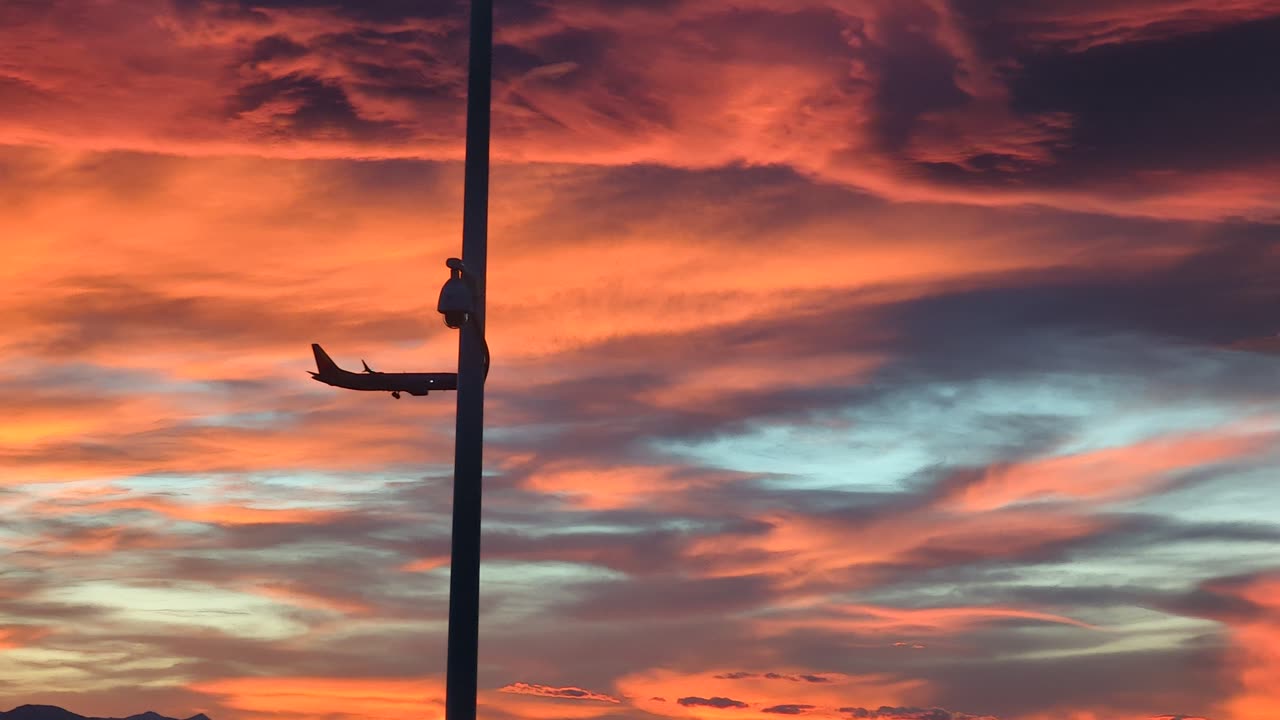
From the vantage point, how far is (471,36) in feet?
55.4

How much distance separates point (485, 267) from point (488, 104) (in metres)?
2.04

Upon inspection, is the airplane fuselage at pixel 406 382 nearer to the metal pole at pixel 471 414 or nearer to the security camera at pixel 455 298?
the metal pole at pixel 471 414

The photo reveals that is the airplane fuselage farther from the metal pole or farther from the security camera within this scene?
the security camera

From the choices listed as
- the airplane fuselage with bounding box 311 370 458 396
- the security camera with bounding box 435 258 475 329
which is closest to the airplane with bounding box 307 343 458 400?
the airplane fuselage with bounding box 311 370 458 396

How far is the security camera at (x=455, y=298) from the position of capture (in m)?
14.8

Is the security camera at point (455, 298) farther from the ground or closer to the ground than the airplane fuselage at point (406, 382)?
farther from the ground

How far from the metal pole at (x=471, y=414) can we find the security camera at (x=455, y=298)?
40 centimetres

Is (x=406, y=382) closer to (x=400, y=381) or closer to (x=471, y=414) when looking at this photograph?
(x=400, y=381)

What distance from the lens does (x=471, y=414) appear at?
1537 centimetres

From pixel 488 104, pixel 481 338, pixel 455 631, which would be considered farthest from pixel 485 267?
pixel 455 631

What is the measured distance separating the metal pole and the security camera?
0.40 metres

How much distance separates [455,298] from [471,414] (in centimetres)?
140

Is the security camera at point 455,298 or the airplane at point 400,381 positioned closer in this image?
the security camera at point 455,298

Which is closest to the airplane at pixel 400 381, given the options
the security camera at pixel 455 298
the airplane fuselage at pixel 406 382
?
A: the airplane fuselage at pixel 406 382
